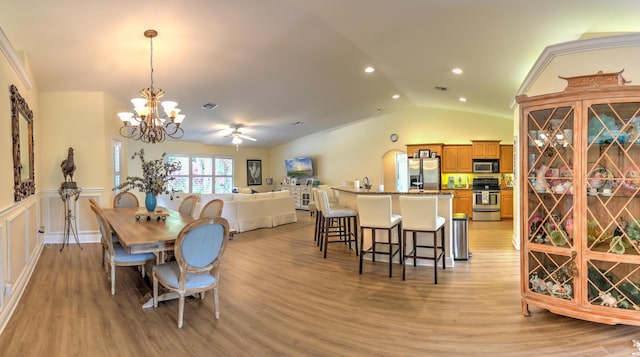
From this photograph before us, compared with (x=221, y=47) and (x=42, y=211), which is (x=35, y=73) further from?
(x=221, y=47)

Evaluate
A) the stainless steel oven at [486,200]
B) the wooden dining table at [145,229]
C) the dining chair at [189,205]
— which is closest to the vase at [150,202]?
the wooden dining table at [145,229]

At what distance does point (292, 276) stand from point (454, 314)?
193 cm

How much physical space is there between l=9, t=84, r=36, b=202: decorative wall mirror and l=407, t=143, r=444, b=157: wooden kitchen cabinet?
8219 millimetres

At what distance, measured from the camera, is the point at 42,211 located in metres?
5.75

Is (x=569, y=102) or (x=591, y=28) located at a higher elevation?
(x=591, y=28)

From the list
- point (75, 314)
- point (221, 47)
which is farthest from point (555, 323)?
point (221, 47)

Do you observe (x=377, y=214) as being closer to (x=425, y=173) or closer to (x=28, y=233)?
(x=28, y=233)

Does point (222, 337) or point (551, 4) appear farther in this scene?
point (551, 4)

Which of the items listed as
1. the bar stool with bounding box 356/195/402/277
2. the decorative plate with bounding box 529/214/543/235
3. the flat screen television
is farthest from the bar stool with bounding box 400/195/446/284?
the flat screen television

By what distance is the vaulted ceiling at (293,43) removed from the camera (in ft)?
10.5

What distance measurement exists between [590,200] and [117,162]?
7.49m

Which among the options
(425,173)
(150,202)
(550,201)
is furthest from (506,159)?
(150,202)

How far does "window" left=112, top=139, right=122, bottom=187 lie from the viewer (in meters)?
6.53

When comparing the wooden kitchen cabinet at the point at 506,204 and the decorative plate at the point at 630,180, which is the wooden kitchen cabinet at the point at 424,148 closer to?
the wooden kitchen cabinet at the point at 506,204
